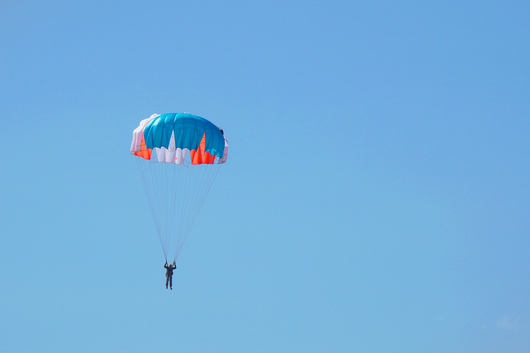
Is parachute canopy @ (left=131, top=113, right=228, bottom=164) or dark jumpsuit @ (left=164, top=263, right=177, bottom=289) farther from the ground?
parachute canopy @ (left=131, top=113, right=228, bottom=164)

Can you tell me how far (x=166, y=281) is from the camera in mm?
47500

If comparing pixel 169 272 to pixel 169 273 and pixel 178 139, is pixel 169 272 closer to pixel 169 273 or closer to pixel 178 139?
pixel 169 273

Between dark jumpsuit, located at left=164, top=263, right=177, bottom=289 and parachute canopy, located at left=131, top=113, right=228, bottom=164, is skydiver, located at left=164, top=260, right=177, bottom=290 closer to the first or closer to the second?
dark jumpsuit, located at left=164, top=263, right=177, bottom=289

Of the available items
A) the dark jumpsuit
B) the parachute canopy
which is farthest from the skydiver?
the parachute canopy

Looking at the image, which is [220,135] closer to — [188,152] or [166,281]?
[188,152]

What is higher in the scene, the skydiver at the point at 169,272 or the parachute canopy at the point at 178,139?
the parachute canopy at the point at 178,139

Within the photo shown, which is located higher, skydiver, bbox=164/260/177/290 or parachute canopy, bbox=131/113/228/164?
parachute canopy, bbox=131/113/228/164

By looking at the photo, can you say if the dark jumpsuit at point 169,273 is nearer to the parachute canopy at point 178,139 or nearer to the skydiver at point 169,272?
the skydiver at point 169,272

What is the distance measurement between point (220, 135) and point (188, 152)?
1.89m

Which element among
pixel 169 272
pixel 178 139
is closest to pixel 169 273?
pixel 169 272

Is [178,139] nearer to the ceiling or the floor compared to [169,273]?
nearer to the ceiling

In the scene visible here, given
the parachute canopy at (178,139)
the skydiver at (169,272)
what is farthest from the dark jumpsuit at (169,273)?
the parachute canopy at (178,139)

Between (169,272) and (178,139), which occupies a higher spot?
(178,139)

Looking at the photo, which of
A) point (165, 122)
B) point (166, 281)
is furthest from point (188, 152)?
point (166, 281)
